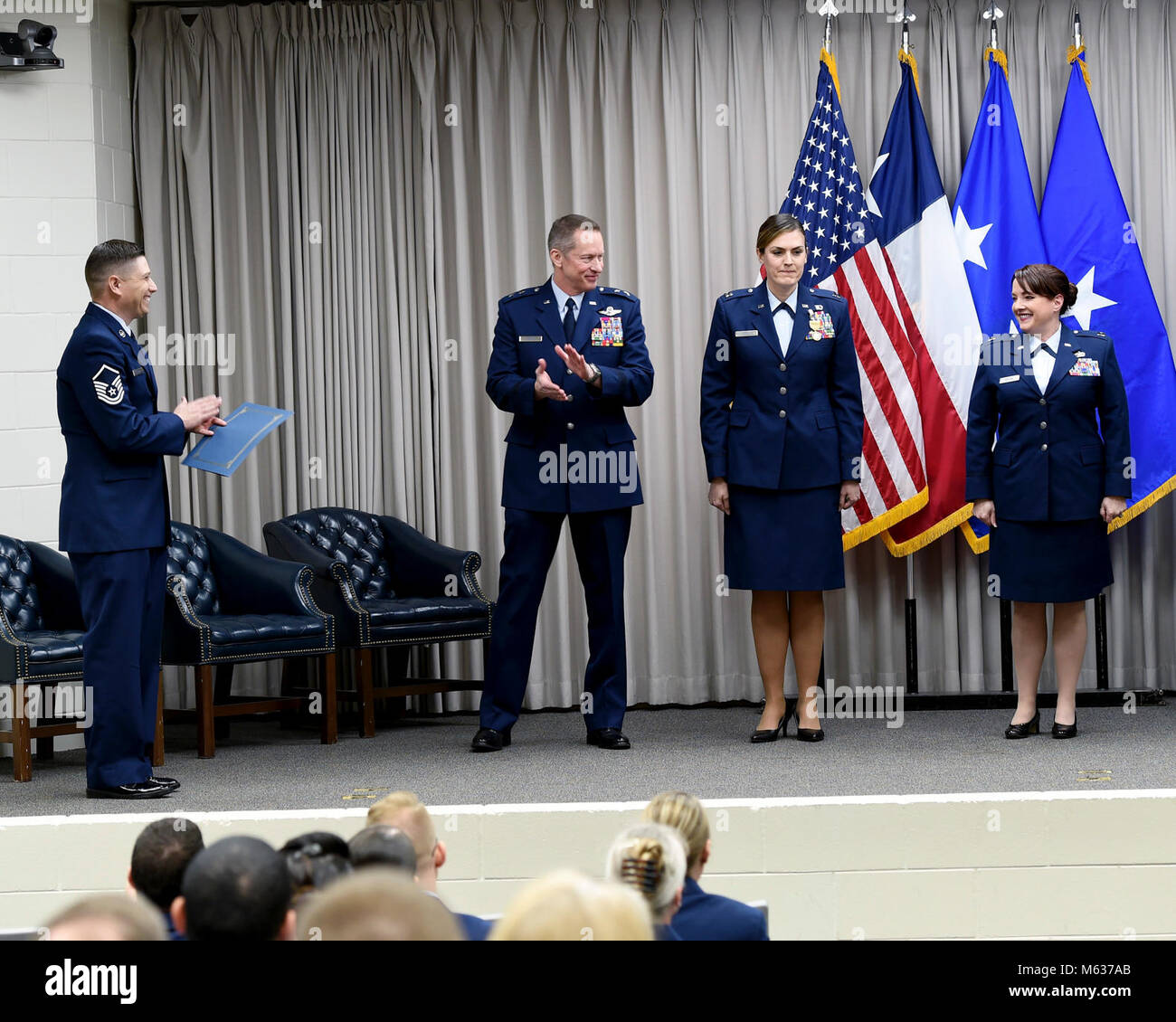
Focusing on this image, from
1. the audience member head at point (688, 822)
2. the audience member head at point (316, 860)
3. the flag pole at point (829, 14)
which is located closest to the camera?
the audience member head at point (316, 860)

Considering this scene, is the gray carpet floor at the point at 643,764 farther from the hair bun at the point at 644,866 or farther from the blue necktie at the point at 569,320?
the hair bun at the point at 644,866

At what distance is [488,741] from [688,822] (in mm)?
2834

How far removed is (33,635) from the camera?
4828 mm

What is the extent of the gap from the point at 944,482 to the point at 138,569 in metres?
3.08

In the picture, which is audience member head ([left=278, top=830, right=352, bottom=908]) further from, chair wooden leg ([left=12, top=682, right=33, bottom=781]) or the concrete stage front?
chair wooden leg ([left=12, top=682, right=33, bottom=781])

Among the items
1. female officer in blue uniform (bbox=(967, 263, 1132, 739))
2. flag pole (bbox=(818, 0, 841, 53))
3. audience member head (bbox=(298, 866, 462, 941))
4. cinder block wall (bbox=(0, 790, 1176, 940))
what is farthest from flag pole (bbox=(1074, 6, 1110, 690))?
audience member head (bbox=(298, 866, 462, 941))

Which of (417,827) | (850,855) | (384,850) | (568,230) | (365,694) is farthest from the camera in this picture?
(365,694)

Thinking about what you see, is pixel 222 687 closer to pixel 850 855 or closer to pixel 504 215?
pixel 504 215

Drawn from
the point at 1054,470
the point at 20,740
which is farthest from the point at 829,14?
the point at 20,740

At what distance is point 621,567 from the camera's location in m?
4.75

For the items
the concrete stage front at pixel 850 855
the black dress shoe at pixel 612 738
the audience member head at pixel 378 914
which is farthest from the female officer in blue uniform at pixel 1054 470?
the audience member head at pixel 378 914

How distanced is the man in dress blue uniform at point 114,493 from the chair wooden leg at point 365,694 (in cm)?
114

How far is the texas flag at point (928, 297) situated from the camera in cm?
554
